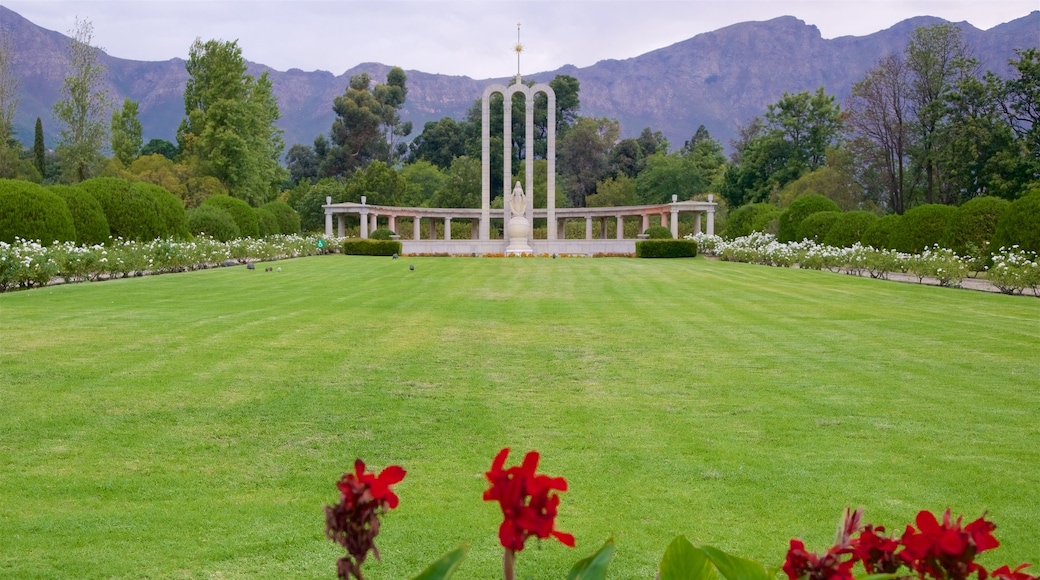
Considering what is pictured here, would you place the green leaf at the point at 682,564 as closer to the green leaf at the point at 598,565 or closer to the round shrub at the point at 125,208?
the green leaf at the point at 598,565

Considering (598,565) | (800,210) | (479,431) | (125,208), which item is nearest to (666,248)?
(800,210)

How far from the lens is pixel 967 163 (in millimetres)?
29375

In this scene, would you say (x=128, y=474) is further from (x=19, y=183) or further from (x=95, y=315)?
(x=19, y=183)

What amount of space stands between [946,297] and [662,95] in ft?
557

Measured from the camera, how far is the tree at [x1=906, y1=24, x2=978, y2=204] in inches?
1270

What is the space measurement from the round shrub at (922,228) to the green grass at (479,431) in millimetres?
11662

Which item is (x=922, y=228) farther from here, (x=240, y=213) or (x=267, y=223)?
(x=267, y=223)

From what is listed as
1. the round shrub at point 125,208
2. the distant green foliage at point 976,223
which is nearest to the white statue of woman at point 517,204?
the round shrub at point 125,208

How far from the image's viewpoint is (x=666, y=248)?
3108 cm

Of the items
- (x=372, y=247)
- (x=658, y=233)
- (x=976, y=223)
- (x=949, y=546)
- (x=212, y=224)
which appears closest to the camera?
(x=949, y=546)

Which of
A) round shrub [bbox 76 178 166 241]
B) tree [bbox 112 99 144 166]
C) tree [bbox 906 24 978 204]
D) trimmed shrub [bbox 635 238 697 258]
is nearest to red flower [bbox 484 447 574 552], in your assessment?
round shrub [bbox 76 178 166 241]

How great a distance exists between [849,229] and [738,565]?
83.2ft

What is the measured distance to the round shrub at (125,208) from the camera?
63.6 feet

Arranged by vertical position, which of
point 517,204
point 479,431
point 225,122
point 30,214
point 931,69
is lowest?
point 479,431
